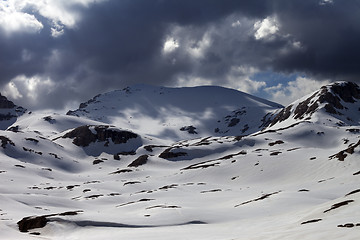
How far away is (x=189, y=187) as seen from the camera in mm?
91750

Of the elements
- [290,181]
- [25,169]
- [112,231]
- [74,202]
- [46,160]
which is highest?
[46,160]

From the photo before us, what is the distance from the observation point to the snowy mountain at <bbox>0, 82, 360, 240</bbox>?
3369 cm

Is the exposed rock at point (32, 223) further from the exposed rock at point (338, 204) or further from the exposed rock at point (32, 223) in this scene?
the exposed rock at point (338, 204)

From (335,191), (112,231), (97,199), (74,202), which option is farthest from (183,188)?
(112,231)

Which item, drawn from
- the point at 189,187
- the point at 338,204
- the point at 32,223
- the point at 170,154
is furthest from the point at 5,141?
the point at 338,204

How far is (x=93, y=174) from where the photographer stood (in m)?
144

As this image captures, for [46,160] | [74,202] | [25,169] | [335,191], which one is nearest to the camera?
[335,191]

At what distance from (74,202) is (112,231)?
1575 inches

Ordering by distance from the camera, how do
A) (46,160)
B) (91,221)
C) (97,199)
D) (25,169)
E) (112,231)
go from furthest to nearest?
(46,160) < (25,169) < (97,199) < (91,221) < (112,231)

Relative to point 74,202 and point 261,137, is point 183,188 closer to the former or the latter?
point 74,202

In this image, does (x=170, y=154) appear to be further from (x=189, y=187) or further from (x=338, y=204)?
(x=338, y=204)

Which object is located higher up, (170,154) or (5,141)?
(5,141)

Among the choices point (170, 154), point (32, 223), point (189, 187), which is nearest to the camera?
point (32, 223)

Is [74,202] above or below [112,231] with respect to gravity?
above
